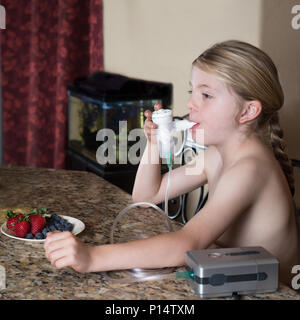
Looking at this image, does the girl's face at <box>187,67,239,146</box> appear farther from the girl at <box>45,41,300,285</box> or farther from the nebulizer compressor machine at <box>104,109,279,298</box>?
the nebulizer compressor machine at <box>104,109,279,298</box>

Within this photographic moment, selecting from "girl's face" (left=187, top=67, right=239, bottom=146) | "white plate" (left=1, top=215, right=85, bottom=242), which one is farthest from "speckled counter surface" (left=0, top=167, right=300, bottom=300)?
"girl's face" (left=187, top=67, right=239, bottom=146)

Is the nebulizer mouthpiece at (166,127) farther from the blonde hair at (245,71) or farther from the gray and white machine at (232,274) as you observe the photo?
the gray and white machine at (232,274)

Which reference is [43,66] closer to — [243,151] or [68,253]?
[243,151]

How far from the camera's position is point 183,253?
4.03 ft

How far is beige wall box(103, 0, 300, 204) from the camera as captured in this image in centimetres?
231

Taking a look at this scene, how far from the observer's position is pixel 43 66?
4234 millimetres

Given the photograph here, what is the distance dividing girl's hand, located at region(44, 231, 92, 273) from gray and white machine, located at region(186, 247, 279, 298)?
0.23 m

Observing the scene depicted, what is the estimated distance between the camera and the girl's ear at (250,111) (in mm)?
1458

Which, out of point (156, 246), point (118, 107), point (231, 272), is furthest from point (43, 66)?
point (231, 272)

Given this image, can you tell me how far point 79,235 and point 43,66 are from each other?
2993 mm

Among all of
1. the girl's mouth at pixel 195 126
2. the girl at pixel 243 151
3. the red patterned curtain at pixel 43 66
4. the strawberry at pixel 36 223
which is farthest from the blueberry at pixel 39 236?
the red patterned curtain at pixel 43 66

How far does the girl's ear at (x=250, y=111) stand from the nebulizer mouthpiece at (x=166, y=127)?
0.16 meters
